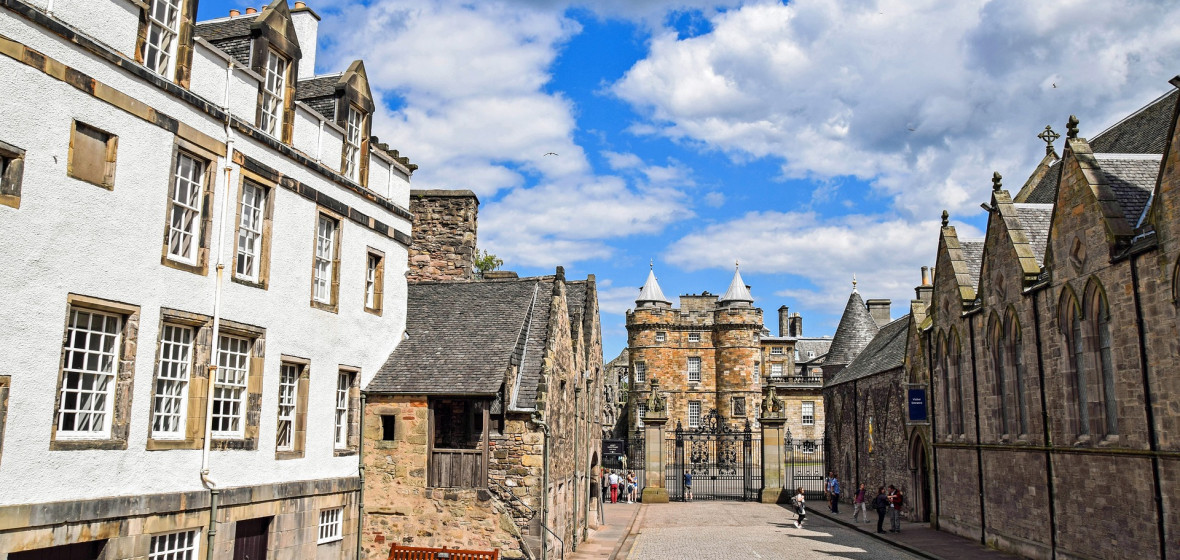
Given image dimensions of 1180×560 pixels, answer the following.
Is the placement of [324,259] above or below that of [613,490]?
above

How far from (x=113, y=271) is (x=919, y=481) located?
26.5 m

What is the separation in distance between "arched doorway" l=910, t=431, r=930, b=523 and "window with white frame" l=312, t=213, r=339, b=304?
21.2 metres

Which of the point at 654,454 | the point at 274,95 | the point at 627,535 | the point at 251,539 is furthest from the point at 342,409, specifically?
the point at 654,454

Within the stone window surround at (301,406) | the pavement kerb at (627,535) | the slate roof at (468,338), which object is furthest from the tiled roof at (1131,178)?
the stone window surround at (301,406)

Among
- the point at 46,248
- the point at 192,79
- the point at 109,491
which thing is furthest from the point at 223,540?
the point at 192,79

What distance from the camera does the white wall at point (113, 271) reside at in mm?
9695

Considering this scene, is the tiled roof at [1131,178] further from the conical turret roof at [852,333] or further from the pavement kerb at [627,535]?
the conical turret roof at [852,333]

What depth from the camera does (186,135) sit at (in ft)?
40.3

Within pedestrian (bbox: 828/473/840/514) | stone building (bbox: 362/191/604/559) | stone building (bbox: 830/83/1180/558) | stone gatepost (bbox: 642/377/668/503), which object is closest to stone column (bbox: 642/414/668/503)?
stone gatepost (bbox: 642/377/668/503)

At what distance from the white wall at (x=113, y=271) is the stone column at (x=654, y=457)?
2295 cm

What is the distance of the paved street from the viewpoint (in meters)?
21.9

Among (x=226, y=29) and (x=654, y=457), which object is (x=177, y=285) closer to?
(x=226, y=29)

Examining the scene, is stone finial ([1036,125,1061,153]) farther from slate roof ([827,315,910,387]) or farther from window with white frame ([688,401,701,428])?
window with white frame ([688,401,701,428])

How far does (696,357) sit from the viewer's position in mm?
65062
